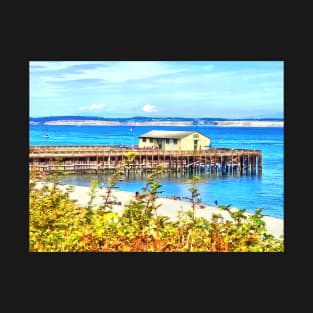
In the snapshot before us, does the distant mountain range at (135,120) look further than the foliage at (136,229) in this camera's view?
Yes

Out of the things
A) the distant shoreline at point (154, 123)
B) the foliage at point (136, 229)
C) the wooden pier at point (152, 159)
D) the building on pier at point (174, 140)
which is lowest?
the foliage at point (136, 229)

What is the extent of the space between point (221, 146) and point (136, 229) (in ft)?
7.00

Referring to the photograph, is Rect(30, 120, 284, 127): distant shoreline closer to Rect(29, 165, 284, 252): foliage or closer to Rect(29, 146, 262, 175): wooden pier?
Rect(29, 146, 262, 175): wooden pier

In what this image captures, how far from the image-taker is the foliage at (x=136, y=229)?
6586 mm

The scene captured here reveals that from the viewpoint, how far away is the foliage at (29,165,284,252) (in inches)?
259

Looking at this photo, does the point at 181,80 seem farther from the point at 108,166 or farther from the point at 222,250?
the point at 222,250

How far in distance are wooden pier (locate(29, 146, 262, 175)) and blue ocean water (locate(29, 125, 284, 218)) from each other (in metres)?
0.12

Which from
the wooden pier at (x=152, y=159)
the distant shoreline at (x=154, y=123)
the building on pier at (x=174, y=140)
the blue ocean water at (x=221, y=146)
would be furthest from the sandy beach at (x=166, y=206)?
the building on pier at (x=174, y=140)

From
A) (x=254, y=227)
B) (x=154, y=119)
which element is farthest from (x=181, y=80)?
(x=254, y=227)

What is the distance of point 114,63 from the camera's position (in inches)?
289

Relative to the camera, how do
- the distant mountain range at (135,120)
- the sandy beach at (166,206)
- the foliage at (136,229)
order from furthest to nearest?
the distant mountain range at (135,120) → the sandy beach at (166,206) → the foliage at (136,229)

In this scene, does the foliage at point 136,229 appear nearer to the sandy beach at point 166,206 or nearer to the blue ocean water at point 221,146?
the sandy beach at point 166,206

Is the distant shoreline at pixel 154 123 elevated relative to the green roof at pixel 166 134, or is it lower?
elevated

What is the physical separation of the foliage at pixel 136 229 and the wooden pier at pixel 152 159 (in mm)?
Result: 928
